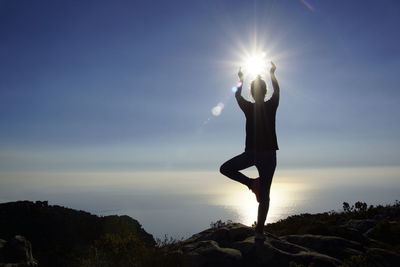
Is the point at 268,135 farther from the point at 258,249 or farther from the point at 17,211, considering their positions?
the point at 17,211

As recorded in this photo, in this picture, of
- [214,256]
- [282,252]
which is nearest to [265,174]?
[282,252]

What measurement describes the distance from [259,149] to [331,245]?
3108mm

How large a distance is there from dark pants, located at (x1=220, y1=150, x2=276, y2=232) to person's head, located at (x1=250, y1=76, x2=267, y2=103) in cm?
140

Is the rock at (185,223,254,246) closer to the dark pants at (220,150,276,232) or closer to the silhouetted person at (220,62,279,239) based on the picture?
the silhouetted person at (220,62,279,239)

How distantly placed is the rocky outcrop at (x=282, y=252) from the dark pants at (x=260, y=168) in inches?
33.4

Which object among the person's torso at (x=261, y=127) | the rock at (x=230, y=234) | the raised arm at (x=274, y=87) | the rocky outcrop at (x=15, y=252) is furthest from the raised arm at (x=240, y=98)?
the rocky outcrop at (x=15, y=252)

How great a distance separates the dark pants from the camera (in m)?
8.23

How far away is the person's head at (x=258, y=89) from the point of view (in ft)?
28.2

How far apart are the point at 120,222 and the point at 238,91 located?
689 inches

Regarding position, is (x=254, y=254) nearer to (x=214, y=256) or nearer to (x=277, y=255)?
(x=277, y=255)

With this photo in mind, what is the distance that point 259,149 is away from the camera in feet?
27.1

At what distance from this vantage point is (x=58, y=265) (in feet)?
35.1

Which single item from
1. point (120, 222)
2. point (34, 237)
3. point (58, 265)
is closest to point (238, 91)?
point (58, 265)

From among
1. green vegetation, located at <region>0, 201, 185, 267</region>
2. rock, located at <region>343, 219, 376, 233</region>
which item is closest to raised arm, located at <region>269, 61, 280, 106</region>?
green vegetation, located at <region>0, 201, 185, 267</region>
